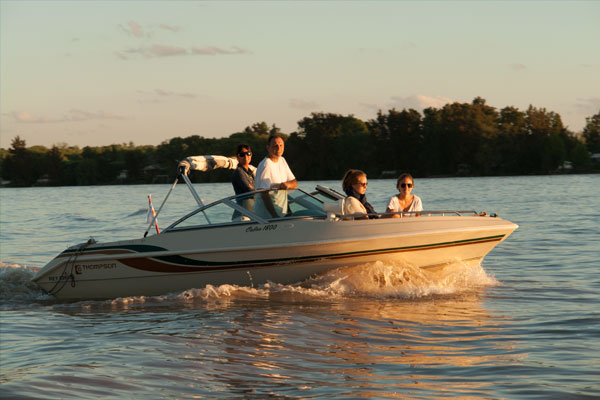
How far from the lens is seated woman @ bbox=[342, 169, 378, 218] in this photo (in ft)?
30.5

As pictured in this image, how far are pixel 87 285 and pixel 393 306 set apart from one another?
4.31 m

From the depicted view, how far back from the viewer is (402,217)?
30.6 ft

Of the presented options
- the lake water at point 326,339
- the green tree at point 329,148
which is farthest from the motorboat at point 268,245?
the green tree at point 329,148

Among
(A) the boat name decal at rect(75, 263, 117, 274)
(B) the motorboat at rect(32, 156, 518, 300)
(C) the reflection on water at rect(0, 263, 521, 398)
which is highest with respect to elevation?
(B) the motorboat at rect(32, 156, 518, 300)

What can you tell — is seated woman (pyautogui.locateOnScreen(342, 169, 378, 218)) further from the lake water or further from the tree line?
the tree line

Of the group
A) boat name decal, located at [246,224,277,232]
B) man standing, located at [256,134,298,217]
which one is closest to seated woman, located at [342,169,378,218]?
man standing, located at [256,134,298,217]

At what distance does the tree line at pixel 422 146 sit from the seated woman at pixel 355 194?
9630 cm

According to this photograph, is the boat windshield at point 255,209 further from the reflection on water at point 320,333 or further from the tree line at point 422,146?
the tree line at point 422,146

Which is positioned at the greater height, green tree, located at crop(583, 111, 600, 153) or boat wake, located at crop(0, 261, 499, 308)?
green tree, located at crop(583, 111, 600, 153)

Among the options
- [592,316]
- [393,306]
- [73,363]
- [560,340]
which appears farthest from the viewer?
[393,306]

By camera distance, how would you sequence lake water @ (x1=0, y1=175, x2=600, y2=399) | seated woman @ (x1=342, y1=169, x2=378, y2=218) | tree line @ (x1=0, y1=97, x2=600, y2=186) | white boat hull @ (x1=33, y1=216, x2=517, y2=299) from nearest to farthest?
lake water @ (x1=0, y1=175, x2=600, y2=399) → white boat hull @ (x1=33, y1=216, x2=517, y2=299) → seated woman @ (x1=342, y1=169, x2=378, y2=218) → tree line @ (x1=0, y1=97, x2=600, y2=186)

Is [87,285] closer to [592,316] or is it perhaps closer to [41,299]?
[41,299]

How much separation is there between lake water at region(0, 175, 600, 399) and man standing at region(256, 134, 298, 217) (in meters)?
1.08

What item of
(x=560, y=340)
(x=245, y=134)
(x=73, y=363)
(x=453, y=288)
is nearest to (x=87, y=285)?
(x=73, y=363)
